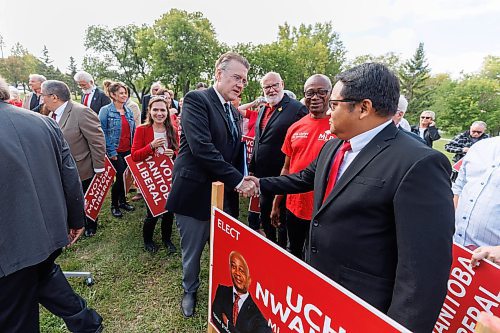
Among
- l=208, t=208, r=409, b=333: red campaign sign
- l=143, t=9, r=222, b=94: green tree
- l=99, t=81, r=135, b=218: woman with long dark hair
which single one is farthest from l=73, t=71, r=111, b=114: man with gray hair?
l=143, t=9, r=222, b=94: green tree

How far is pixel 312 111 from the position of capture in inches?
122

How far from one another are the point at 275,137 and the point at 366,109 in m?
2.38

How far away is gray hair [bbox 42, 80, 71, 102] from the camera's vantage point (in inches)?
144

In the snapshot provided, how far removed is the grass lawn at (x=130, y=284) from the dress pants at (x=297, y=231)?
111cm


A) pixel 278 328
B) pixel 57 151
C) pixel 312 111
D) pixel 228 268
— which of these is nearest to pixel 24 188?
pixel 57 151

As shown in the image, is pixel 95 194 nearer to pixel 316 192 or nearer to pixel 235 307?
pixel 235 307

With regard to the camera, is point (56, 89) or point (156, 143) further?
point (156, 143)

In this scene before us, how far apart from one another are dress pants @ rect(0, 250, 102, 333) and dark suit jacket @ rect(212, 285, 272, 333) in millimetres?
1217

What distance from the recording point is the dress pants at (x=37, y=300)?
1919mm

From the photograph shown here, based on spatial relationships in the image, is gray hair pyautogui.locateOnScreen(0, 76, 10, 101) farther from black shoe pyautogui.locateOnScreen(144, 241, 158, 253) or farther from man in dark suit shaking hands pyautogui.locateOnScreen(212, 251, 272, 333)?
black shoe pyautogui.locateOnScreen(144, 241, 158, 253)

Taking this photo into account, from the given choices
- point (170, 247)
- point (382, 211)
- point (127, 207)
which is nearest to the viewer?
point (382, 211)

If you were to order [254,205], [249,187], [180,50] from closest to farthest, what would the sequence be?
[249,187], [254,205], [180,50]

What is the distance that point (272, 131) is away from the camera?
3.80 meters

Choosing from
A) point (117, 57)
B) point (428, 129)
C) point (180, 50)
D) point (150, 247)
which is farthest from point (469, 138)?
point (117, 57)
